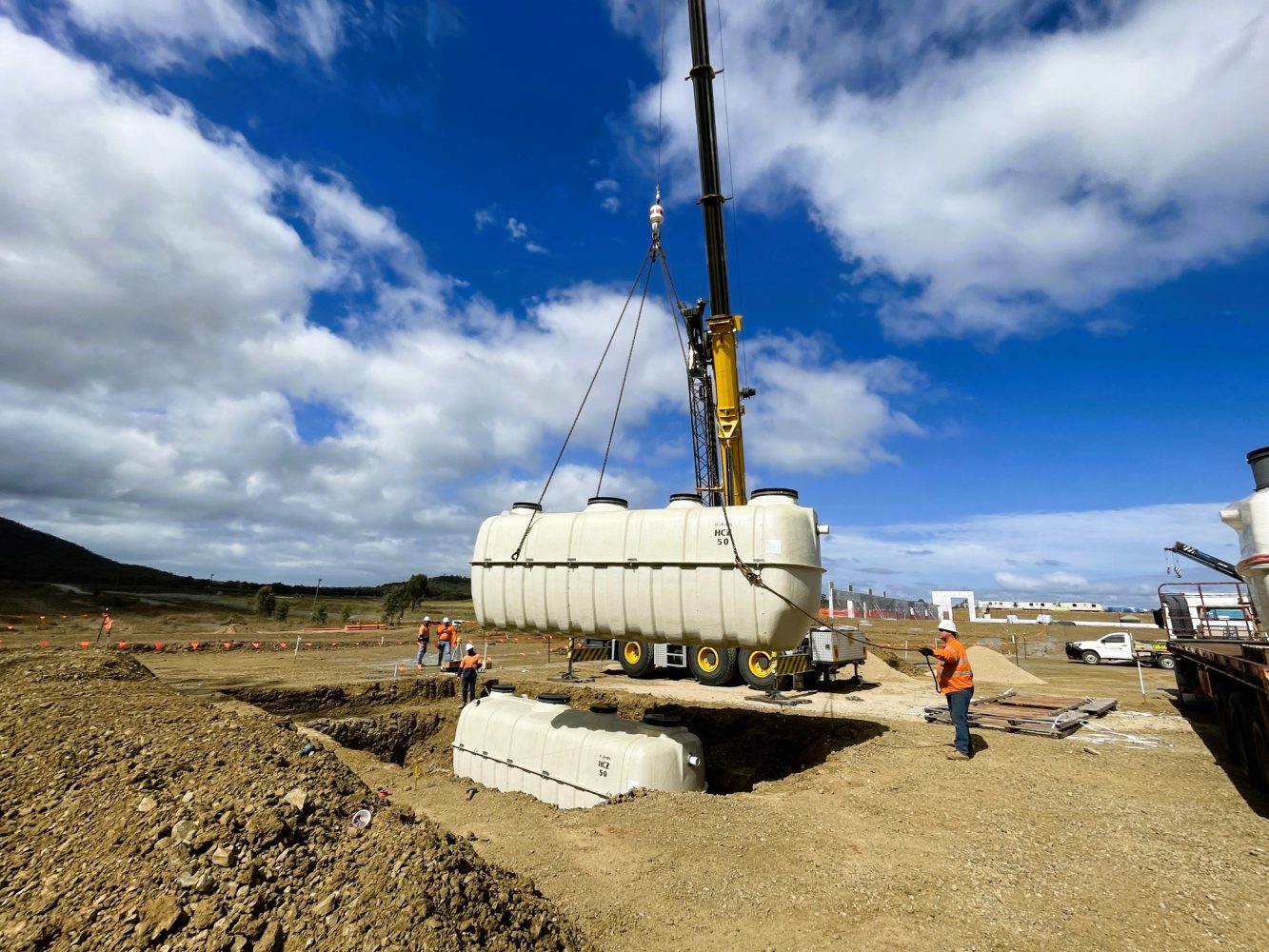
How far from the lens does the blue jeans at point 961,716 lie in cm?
761

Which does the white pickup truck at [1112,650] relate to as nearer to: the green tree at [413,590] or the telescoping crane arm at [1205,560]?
the telescoping crane arm at [1205,560]

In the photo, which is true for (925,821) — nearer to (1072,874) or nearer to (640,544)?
(1072,874)

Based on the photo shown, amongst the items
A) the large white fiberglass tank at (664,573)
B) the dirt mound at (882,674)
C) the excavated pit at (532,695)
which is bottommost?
the excavated pit at (532,695)

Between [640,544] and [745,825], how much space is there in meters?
3.20

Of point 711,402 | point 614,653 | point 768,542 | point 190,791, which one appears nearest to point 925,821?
point 768,542

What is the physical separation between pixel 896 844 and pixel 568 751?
15.3ft

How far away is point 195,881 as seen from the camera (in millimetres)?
3574

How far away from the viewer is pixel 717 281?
12.2m

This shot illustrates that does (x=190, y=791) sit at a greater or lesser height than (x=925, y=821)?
greater

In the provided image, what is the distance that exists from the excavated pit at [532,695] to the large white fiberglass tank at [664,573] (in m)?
3.82

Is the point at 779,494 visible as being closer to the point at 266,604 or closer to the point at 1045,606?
the point at 266,604

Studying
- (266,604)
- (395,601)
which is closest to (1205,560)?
(395,601)

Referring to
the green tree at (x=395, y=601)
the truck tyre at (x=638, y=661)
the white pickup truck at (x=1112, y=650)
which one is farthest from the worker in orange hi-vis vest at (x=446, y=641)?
the green tree at (x=395, y=601)

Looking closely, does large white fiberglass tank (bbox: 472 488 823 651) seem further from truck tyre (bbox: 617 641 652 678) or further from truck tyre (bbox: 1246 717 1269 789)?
truck tyre (bbox: 617 641 652 678)
